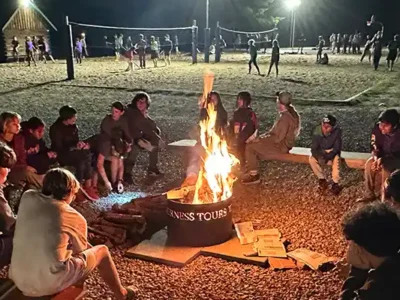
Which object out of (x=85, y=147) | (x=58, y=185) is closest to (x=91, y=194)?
(x=85, y=147)

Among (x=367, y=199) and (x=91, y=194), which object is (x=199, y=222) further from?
(x=367, y=199)

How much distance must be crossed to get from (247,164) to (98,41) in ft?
123

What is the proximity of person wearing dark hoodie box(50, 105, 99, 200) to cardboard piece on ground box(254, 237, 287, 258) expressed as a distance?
245 centimetres

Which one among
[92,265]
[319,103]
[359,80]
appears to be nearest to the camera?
[92,265]

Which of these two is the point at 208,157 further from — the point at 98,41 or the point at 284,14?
the point at 284,14

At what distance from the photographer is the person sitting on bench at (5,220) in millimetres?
4340

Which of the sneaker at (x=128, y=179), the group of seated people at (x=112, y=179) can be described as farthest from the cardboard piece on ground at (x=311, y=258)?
the sneaker at (x=128, y=179)

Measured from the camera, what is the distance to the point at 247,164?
308 inches

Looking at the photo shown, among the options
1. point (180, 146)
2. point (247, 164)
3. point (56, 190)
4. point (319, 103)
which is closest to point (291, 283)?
point (56, 190)

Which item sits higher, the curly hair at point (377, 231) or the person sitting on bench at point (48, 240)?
the curly hair at point (377, 231)

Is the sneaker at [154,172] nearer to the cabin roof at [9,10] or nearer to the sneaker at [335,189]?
the sneaker at [335,189]

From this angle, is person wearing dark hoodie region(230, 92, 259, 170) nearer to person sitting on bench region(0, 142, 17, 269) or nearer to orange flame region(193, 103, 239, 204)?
orange flame region(193, 103, 239, 204)

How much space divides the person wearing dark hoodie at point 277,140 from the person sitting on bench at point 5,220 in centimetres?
360

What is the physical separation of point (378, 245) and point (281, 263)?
2168 mm
